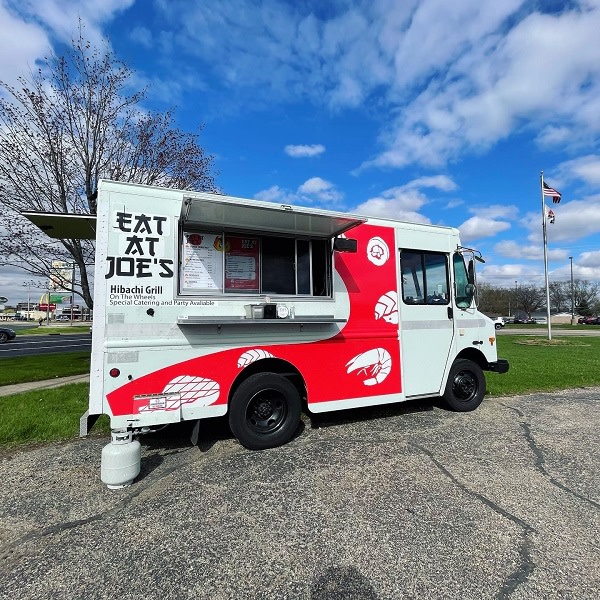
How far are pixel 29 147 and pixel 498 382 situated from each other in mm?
12330

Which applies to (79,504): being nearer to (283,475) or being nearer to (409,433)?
(283,475)

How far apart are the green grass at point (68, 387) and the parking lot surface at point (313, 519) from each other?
2.01 feet

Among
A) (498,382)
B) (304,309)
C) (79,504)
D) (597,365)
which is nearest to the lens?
(79,504)

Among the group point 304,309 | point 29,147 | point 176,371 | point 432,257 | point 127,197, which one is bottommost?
point 176,371

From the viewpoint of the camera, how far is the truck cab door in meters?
5.73

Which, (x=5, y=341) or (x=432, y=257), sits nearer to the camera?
(x=432, y=257)

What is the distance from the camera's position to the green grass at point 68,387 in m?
5.28

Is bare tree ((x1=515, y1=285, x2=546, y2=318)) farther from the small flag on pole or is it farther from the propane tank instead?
the propane tank

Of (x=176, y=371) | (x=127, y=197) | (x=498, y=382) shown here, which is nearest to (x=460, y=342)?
(x=498, y=382)

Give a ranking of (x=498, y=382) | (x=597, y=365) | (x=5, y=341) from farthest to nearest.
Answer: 1. (x=5, y=341)
2. (x=597, y=365)
3. (x=498, y=382)

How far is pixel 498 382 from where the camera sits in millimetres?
8930

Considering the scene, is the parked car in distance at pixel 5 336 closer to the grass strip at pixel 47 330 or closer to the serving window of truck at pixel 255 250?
the grass strip at pixel 47 330

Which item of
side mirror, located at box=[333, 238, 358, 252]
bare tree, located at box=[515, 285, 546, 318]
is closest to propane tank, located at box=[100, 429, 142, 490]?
side mirror, located at box=[333, 238, 358, 252]

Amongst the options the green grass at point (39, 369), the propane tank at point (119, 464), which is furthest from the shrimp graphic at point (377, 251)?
the green grass at point (39, 369)
